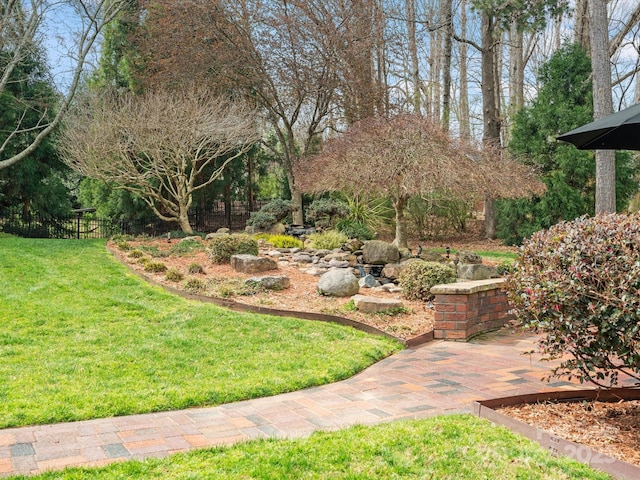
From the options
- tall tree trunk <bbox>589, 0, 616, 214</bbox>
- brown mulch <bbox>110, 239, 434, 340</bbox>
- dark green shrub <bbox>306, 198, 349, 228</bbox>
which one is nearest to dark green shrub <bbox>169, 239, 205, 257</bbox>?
brown mulch <bbox>110, 239, 434, 340</bbox>

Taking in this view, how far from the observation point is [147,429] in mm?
3324

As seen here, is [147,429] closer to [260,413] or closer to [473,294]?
[260,413]

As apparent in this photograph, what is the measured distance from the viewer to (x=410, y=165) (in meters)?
9.82

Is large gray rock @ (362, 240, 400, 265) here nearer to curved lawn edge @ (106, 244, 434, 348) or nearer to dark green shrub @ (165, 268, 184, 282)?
dark green shrub @ (165, 268, 184, 282)

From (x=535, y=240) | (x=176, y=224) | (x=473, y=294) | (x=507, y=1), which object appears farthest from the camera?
(x=176, y=224)

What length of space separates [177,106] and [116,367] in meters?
10.1

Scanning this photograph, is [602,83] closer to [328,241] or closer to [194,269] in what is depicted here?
[328,241]

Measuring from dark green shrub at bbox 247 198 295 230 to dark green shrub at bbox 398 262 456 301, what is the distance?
7.50 metres

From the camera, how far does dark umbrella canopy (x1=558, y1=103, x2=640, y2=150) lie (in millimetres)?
4090

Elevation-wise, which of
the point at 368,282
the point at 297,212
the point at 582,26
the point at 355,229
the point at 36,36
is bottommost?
the point at 368,282

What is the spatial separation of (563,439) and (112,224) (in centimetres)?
1641

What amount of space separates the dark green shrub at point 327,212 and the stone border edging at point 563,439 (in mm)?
10957

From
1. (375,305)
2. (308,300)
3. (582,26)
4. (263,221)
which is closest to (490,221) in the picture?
(582,26)

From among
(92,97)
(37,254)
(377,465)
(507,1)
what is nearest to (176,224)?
(92,97)
